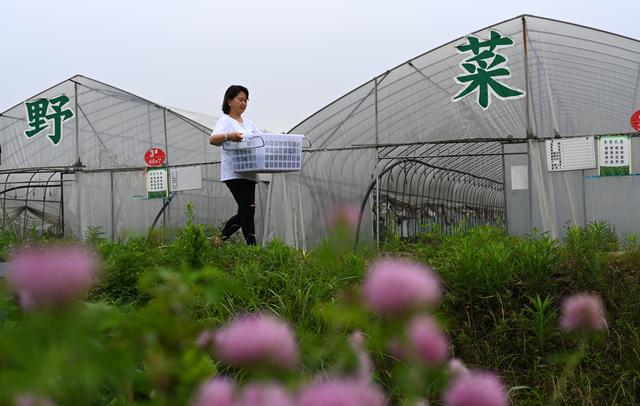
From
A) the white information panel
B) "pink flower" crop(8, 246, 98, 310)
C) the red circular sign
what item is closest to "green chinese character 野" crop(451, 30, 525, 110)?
the white information panel

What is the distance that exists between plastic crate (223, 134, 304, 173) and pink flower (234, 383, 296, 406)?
4.40 metres

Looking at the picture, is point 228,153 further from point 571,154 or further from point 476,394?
point 571,154

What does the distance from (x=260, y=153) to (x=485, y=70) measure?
5.17 m

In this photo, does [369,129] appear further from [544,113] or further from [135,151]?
[135,151]

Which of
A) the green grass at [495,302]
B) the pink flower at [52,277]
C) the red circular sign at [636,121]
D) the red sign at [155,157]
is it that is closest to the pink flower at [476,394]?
the pink flower at [52,277]

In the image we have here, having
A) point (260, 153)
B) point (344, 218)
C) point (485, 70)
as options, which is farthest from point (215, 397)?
point (485, 70)

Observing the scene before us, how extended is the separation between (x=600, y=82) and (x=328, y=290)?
23.1ft

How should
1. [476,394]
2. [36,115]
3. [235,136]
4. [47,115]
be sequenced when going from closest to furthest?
1. [476,394]
2. [235,136]
3. [47,115]
4. [36,115]

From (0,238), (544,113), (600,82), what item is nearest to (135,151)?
(0,238)

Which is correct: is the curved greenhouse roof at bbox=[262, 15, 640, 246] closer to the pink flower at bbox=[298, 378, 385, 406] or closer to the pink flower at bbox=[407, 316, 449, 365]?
the pink flower at bbox=[407, 316, 449, 365]

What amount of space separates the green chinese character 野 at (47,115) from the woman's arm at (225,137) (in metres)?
7.53

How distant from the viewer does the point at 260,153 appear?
4.82 metres

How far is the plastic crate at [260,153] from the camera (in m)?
4.82

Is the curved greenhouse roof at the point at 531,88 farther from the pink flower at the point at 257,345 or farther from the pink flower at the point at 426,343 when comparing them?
the pink flower at the point at 257,345
